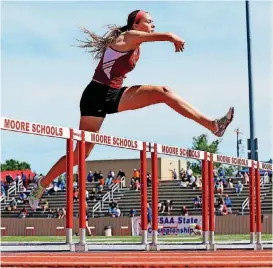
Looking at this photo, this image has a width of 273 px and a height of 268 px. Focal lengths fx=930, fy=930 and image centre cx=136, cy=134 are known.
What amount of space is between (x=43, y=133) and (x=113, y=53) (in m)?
1.21

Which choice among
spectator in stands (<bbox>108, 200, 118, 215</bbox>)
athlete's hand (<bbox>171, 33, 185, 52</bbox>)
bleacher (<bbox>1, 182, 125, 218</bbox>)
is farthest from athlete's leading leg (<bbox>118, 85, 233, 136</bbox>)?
spectator in stands (<bbox>108, 200, 118, 215</bbox>)

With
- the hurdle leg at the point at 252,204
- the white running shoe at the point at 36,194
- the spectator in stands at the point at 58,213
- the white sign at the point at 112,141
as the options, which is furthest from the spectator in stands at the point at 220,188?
the white running shoe at the point at 36,194

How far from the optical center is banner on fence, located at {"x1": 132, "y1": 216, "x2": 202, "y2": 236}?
3506cm

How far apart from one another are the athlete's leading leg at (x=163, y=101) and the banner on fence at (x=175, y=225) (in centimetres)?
2461

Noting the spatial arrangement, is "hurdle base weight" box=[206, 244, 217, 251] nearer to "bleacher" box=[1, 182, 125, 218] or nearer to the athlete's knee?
the athlete's knee

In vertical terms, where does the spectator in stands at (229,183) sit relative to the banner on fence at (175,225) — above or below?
above

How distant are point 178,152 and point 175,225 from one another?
74.3 ft

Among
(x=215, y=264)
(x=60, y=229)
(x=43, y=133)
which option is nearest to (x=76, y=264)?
(x=215, y=264)

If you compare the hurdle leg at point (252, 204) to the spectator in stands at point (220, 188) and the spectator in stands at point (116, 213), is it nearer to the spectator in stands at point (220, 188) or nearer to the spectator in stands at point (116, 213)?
the spectator in stands at point (116, 213)

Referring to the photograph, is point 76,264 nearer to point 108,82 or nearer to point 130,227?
point 108,82

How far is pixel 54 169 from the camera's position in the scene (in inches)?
424

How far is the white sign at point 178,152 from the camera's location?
12.8 metres

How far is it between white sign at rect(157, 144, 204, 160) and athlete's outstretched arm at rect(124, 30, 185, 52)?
2883 mm

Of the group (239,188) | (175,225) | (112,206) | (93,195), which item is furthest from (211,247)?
(239,188)
